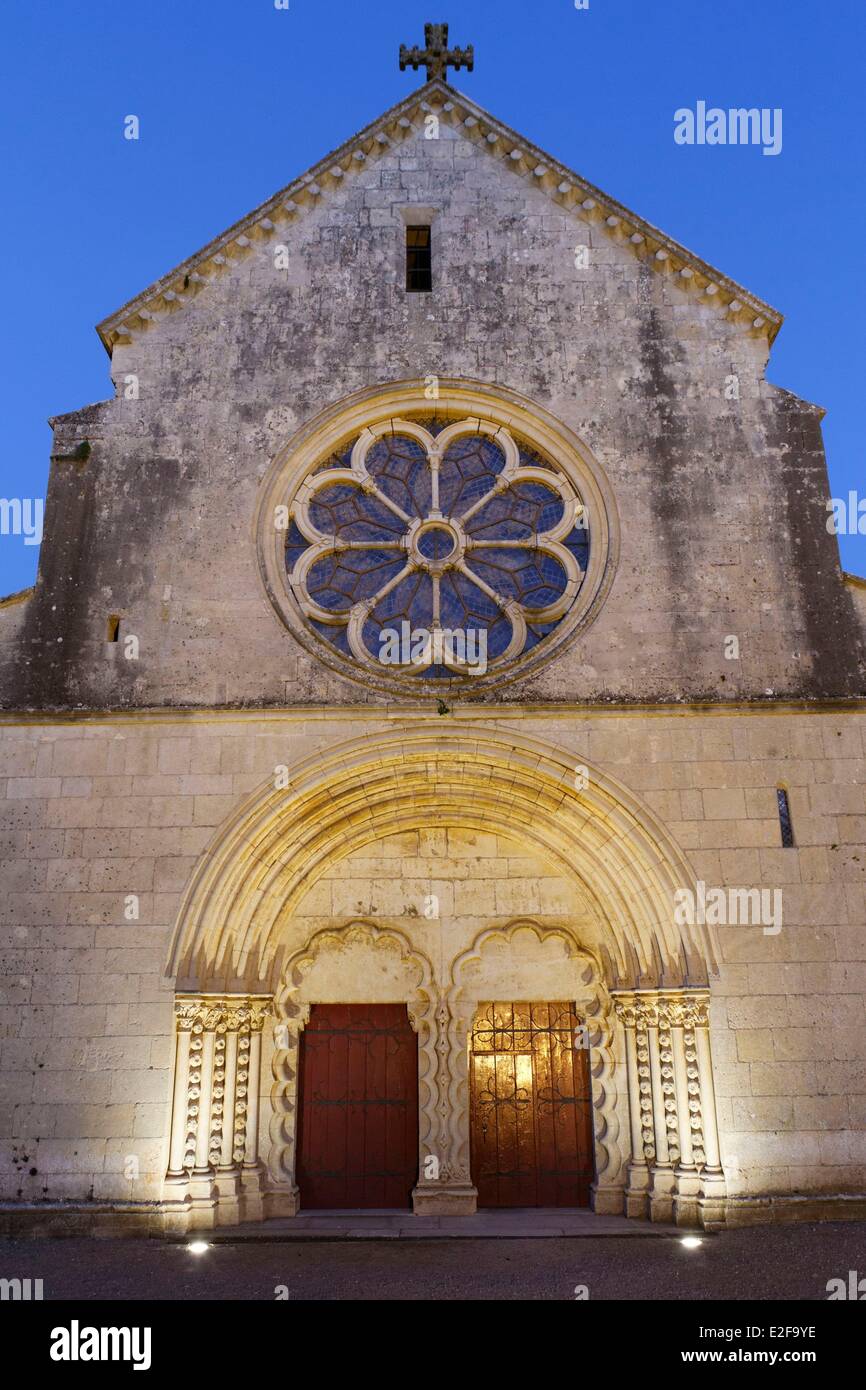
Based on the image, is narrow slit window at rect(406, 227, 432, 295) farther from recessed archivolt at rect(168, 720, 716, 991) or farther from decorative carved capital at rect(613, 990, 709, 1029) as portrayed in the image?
decorative carved capital at rect(613, 990, 709, 1029)

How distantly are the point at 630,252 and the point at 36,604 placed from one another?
7046 mm

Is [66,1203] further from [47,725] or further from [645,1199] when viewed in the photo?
[645,1199]

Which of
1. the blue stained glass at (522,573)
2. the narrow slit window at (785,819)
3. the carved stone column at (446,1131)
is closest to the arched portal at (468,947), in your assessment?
the carved stone column at (446,1131)

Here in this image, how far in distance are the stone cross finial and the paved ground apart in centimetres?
1169

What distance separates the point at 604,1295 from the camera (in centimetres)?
624

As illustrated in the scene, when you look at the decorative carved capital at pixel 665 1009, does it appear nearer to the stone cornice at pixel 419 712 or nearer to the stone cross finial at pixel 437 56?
the stone cornice at pixel 419 712

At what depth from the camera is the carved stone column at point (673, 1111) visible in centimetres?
822

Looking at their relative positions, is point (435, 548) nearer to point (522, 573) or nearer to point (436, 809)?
point (522, 573)

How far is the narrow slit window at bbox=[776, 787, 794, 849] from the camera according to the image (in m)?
9.08

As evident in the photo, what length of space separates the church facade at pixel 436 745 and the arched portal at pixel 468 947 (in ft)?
0.11

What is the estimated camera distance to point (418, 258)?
11273 millimetres

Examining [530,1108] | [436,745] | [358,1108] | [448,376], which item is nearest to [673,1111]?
[530,1108]

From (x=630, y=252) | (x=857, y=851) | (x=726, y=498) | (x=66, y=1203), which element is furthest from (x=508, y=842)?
(x=630, y=252)

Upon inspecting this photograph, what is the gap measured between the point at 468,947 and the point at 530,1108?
1531 mm
